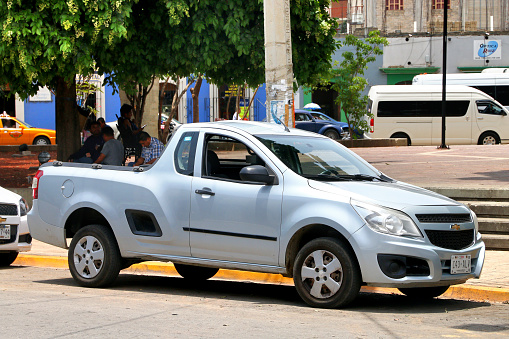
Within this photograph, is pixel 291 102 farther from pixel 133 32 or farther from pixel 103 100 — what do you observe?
pixel 103 100

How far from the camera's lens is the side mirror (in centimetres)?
727

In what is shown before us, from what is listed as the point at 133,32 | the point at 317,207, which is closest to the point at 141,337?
the point at 317,207

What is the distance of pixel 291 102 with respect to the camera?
428 inches

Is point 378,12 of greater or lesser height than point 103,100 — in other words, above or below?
above

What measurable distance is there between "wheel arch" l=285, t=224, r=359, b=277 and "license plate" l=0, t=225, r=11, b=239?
4225 mm

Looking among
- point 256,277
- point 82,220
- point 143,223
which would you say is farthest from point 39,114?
point 143,223

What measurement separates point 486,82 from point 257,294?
91.8 feet

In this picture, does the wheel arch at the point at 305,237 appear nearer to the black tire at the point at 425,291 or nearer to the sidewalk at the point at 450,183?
the black tire at the point at 425,291

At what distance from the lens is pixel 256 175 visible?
729 centimetres

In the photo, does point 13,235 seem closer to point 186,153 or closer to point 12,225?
point 12,225

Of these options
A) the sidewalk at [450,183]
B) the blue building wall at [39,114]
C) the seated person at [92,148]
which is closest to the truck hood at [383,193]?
the sidewalk at [450,183]

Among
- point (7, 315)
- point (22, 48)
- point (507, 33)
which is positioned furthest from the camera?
point (507, 33)

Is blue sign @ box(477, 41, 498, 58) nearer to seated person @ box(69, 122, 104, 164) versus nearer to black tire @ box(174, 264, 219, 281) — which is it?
seated person @ box(69, 122, 104, 164)

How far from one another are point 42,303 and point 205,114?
37432 millimetres
